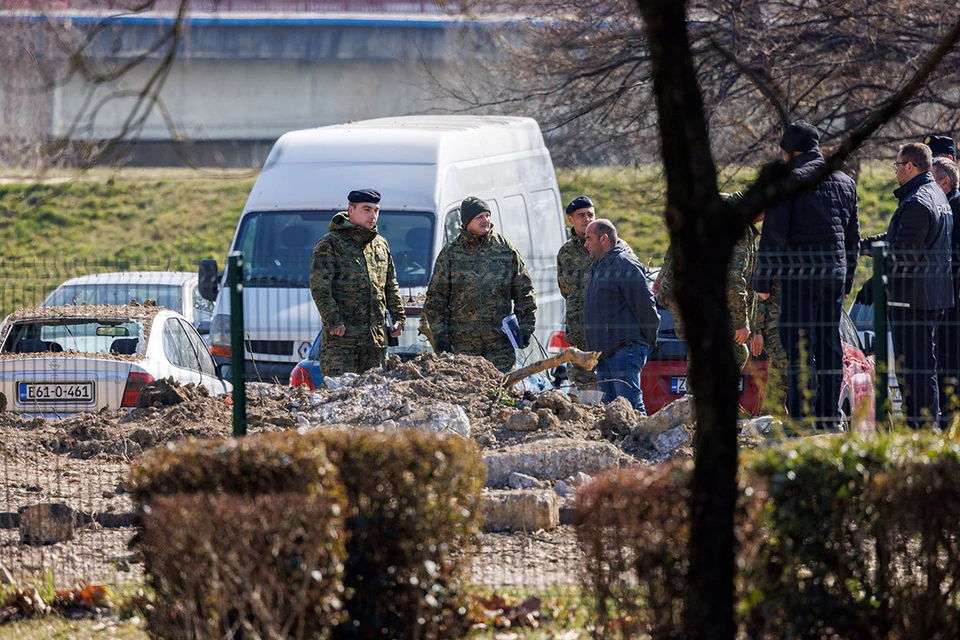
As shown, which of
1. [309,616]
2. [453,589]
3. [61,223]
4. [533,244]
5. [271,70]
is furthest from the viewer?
[271,70]

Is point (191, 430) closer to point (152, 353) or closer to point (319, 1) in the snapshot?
point (152, 353)

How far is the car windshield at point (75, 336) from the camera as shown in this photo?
36.6 feet

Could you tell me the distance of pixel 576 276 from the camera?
10.9 m

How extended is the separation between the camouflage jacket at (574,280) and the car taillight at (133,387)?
337 centimetres

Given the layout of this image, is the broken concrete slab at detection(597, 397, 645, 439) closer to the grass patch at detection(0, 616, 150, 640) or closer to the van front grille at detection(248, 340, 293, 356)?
the grass patch at detection(0, 616, 150, 640)

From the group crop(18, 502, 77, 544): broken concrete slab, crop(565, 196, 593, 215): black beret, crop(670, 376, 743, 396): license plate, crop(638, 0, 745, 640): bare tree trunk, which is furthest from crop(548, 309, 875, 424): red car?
crop(638, 0, 745, 640): bare tree trunk

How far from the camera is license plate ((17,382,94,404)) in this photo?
10461 millimetres

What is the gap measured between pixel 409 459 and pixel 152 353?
6.58 meters

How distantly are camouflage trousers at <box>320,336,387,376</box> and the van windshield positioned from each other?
210 cm

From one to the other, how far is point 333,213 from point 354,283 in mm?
3223

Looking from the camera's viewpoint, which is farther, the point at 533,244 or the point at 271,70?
the point at 271,70

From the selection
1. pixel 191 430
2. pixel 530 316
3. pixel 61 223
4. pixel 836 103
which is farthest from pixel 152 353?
pixel 61 223

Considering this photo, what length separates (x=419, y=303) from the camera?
38.6 ft

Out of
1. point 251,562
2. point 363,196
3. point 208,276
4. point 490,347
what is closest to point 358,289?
point 363,196
